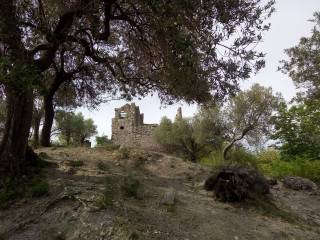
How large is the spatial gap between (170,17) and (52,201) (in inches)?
197

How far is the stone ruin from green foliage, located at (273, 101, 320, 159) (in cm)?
1717

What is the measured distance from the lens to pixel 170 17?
9102 millimetres

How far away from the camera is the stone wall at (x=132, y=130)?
116ft

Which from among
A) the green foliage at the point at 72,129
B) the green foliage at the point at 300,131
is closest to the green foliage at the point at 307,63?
the green foliage at the point at 300,131

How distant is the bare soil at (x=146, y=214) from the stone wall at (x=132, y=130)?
22794 millimetres

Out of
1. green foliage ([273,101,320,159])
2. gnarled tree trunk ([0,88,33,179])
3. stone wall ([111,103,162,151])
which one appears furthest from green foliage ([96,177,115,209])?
stone wall ([111,103,162,151])

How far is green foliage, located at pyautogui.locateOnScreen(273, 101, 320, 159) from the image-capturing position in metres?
18.0

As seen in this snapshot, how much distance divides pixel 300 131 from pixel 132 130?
1949 cm

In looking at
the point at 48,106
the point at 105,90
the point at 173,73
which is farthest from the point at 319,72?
the point at 48,106

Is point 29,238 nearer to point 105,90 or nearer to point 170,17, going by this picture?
point 170,17

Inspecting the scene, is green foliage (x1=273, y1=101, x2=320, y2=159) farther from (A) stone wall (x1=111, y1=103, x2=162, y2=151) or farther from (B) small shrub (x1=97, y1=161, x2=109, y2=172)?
(A) stone wall (x1=111, y1=103, x2=162, y2=151)

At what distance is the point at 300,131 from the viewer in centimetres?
1842

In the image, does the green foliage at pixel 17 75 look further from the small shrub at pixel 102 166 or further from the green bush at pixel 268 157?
the green bush at pixel 268 157

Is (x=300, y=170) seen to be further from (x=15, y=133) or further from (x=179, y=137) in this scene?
(x=179, y=137)
